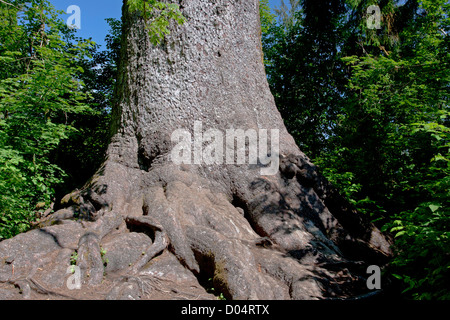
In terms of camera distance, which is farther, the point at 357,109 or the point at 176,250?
the point at 357,109

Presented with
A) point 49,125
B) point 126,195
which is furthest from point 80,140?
point 126,195

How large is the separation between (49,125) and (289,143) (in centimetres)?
445

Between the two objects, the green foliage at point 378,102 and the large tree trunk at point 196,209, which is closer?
the large tree trunk at point 196,209

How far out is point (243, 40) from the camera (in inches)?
233

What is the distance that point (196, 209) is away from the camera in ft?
14.4

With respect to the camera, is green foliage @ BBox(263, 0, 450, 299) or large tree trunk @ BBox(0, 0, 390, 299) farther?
green foliage @ BBox(263, 0, 450, 299)

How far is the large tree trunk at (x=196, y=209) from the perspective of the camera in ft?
11.8

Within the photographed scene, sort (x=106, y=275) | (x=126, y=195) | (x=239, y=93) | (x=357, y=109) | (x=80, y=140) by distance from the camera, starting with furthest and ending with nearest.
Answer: (x=80, y=140)
(x=357, y=109)
(x=239, y=93)
(x=126, y=195)
(x=106, y=275)

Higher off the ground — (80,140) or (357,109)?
(357,109)

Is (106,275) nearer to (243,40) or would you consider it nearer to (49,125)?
(49,125)

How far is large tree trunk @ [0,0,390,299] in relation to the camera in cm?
360
